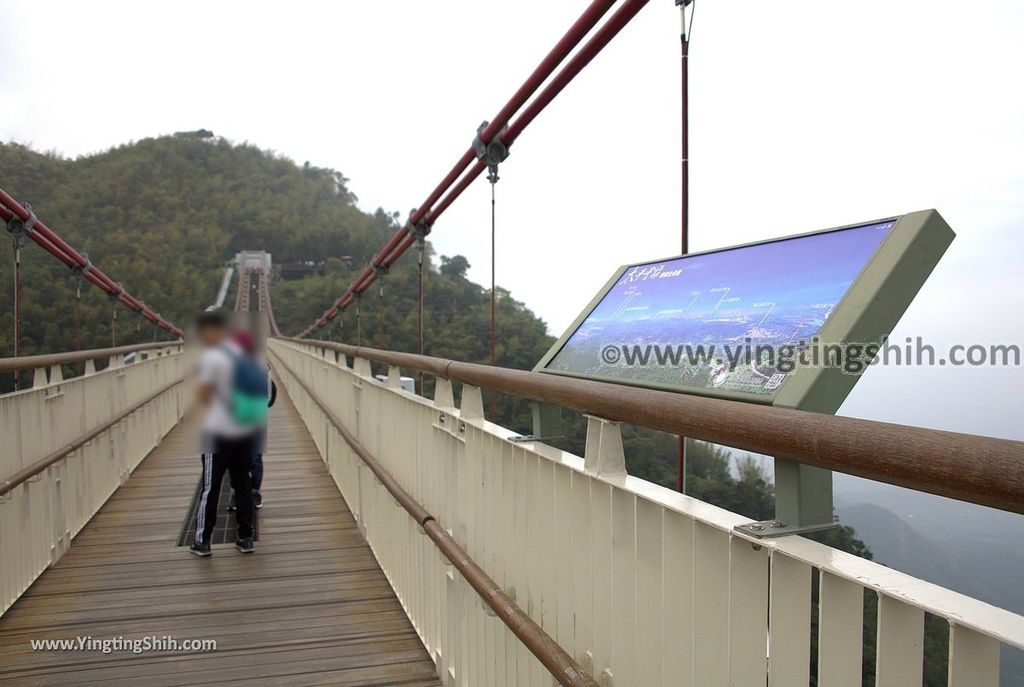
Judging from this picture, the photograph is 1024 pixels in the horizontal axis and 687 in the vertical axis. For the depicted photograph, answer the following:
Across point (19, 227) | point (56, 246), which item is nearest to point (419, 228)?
point (19, 227)

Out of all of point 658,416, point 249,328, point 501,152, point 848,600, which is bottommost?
point 848,600

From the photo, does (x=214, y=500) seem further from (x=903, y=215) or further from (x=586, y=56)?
(x=903, y=215)

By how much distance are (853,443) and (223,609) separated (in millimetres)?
3395

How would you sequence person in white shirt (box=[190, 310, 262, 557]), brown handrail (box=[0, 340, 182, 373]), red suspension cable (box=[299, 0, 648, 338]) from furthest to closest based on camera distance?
red suspension cable (box=[299, 0, 648, 338]) → brown handrail (box=[0, 340, 182, 373]) → person in white shirt (box=[190, 310, 262, 557])

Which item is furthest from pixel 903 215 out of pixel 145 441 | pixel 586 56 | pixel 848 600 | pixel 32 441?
pixel 145 441

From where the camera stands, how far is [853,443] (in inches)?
30.3

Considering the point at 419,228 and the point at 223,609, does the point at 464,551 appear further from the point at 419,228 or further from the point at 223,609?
the point at 419,228

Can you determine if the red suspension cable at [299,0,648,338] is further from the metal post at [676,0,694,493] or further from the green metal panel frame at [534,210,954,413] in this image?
the green metal panel frame at [534,210,954,413]

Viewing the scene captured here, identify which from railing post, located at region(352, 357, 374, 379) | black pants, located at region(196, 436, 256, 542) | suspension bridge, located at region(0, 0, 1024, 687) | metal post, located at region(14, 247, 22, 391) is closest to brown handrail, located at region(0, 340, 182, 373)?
suspension bridge, located at region(0, 0, 1024, 687)

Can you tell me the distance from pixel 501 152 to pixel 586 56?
0.85 metres

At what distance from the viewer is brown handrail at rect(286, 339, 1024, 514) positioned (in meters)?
0.63

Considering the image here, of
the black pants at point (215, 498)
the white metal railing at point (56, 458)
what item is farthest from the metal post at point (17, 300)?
the black pants at point (215, 498)

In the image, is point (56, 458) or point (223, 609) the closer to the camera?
point (223, 609)

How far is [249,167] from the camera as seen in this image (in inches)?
2557
